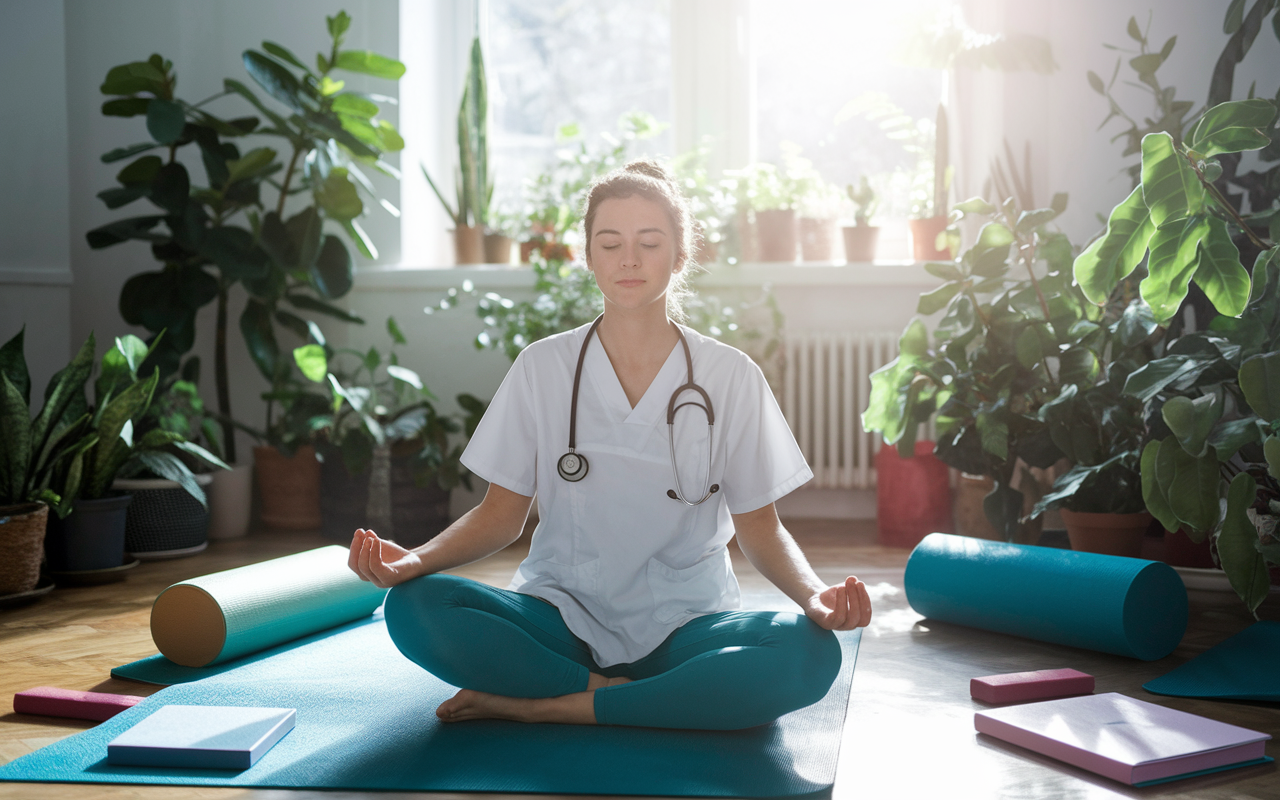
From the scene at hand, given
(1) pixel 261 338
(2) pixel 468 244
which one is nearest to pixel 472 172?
(2) pixel 468 244

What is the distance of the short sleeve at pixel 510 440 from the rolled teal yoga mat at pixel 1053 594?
3.41 ft

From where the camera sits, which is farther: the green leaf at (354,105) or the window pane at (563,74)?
the window pane at (563,74)

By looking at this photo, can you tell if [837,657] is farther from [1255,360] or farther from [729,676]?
[1255,360]

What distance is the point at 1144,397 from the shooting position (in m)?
2.09

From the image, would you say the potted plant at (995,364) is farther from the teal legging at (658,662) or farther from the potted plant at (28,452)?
the potted plant at (28,452)

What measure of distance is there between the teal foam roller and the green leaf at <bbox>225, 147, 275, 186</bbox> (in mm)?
1686

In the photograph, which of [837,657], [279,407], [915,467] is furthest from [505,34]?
[837,657]

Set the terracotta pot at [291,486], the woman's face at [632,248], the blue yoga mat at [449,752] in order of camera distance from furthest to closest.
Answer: the terracotta pot at [291,486]
the woman's face at [632,248]
the blue yoga mat at [449,752]

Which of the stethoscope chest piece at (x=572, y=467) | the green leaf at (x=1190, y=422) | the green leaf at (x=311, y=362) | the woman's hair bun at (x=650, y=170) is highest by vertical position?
the woman's hair bun at (x=650, y=170)

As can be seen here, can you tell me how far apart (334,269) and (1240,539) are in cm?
286

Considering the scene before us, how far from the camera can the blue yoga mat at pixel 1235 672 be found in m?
1.82

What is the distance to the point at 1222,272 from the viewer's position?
179cm

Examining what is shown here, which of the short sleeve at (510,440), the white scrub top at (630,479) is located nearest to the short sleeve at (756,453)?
the white scrub top at (630,479)

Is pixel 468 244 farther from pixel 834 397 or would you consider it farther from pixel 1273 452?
pixel 1273 452
